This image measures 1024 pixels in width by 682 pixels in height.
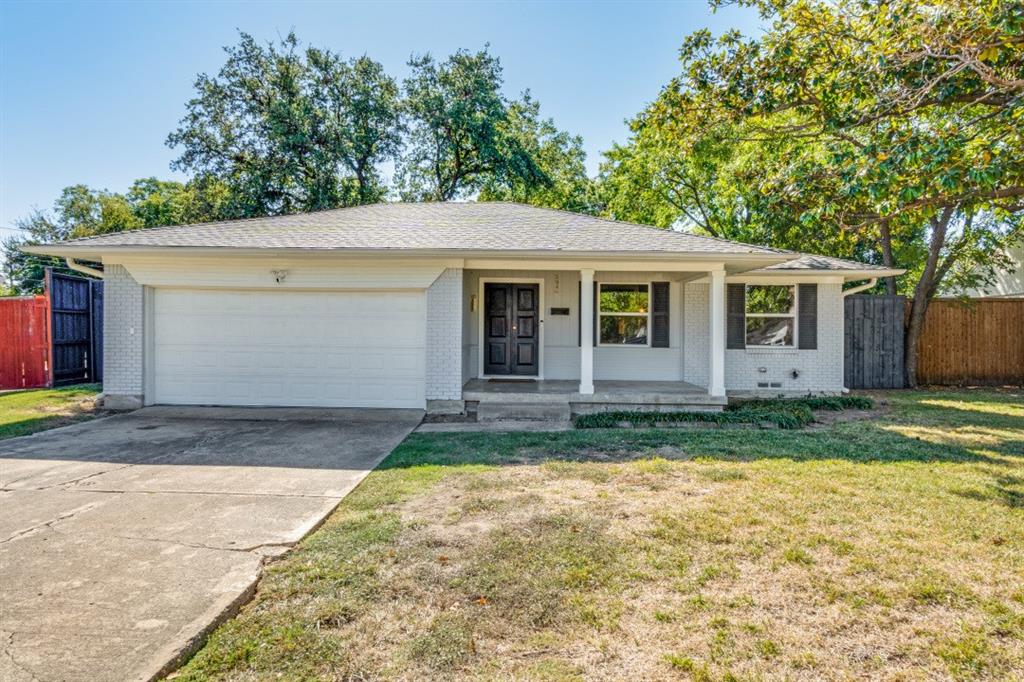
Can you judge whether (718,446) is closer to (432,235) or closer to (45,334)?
(432,235)

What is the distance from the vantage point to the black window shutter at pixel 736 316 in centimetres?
1077

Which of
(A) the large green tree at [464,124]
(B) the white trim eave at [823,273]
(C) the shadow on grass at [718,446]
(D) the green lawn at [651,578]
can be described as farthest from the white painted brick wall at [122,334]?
(A) the large green tree at [464,124]

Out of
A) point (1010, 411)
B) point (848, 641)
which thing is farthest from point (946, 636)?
point (1010, 411)

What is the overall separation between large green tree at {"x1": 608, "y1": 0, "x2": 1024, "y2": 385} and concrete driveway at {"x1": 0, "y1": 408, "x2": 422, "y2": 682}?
6.47 m

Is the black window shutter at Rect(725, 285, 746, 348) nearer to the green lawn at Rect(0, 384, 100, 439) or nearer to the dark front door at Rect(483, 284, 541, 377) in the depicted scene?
the dark front door at Rect(483, 284, 541, 377)

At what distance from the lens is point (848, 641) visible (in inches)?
100

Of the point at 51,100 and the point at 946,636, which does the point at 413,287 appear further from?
the point at 51,100

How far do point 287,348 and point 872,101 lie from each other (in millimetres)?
9495

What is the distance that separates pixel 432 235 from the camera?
30.0 feet

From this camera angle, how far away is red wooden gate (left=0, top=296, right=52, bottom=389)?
1189 centimetres

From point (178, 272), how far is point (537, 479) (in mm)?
7401

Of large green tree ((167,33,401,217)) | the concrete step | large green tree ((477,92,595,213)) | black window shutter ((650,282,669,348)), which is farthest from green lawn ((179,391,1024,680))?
large green tree ((477,92,595,213))

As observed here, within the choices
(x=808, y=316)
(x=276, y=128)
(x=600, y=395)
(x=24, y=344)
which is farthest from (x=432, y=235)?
(x=276, y=128)

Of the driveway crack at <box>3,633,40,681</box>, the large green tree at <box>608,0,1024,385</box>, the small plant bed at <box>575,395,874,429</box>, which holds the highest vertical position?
the large green tree at <box>608,0,1024,385</box>
